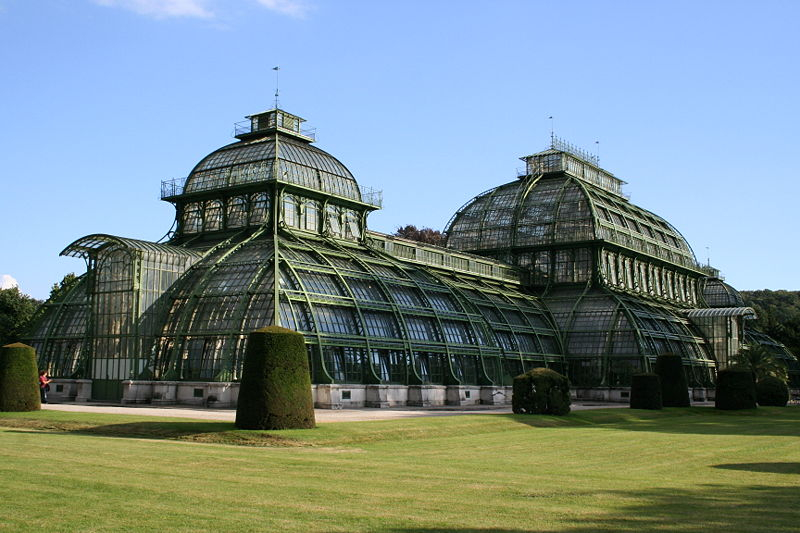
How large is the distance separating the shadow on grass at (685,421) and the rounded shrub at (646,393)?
106cm

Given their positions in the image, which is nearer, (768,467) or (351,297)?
(768,467)

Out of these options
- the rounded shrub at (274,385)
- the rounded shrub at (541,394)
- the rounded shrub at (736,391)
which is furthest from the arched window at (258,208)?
the rounded shrub at (736,391)

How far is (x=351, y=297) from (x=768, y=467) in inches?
1504

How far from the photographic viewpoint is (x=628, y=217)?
105 m

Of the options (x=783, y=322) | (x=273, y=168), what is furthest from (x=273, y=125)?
(x=783, y=322)

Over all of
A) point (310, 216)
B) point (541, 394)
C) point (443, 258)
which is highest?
point (310, 216)

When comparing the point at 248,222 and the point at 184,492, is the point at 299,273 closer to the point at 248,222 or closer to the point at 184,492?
the point at 248,222

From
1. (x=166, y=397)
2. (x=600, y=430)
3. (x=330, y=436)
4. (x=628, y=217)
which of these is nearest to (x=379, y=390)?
(x=166, y=397)

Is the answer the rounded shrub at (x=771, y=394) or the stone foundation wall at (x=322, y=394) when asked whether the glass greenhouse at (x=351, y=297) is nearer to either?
the stone foundation wall at (x=322, y=394)

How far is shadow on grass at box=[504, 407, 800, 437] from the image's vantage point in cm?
4831

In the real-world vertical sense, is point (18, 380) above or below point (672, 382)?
above

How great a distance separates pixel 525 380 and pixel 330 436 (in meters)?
21.5

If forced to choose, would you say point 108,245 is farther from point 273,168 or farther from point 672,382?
point 672,382

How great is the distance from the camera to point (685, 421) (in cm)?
5594
